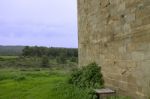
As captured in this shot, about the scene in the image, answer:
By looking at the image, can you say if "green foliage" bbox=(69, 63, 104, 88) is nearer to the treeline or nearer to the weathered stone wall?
the weathered stone wall

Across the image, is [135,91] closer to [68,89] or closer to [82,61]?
[68,89]

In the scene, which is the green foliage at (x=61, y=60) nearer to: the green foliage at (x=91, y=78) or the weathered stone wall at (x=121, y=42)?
the weathered stone wall at (x=121, y=42)

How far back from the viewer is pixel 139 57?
607cm

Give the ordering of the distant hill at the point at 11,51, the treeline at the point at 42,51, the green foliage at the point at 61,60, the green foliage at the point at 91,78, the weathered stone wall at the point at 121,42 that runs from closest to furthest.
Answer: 1. the weathered stone wall at the point at 121,42
2. the green foliage at the point at 91,78
3. the green foliage at the point at 61,60
4. the treeline at the point at 42,51
5. the distant hill at the point at 11,51

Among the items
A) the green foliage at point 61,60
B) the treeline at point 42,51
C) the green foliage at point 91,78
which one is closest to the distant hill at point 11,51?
the treeline at point 42,51

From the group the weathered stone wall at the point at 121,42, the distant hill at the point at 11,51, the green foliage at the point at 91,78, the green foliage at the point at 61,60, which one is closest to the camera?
the weathered stone wall at the point at 121,42

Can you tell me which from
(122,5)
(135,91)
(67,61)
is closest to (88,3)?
(122,5)

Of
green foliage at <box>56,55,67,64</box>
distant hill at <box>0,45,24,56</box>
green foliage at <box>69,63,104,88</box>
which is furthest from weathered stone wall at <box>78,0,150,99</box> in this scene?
distant hill at <box>0,45,24,56</box>

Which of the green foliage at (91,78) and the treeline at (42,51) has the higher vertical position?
the treeline at (42,51)

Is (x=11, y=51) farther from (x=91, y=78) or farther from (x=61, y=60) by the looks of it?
(x=91, y=78)

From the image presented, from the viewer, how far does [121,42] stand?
6980mm

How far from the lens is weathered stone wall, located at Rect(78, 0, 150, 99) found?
5.91 metres

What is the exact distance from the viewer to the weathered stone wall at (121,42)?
5910 mm

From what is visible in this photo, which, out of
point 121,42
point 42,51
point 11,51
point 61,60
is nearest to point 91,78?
point 121,42
